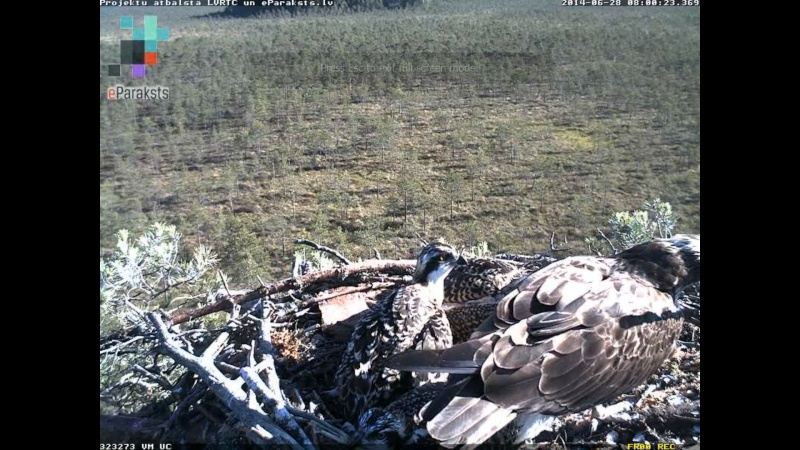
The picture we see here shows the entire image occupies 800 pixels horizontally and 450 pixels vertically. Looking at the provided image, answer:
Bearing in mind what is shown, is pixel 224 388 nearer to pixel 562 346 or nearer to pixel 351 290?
pixel 351 290

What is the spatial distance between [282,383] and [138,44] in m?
2.33

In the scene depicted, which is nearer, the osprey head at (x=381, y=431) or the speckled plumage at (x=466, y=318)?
the osprey head at (x=381, y=431)

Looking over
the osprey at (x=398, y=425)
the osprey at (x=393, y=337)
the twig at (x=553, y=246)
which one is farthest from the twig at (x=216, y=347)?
the twig at (x=553, y=246)

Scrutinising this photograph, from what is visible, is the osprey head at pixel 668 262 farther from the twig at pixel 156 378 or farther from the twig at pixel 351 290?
the twig at pixel 156 378

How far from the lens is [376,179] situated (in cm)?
504

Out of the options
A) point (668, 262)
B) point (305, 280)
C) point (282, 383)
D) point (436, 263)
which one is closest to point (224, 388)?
point (282, 383)

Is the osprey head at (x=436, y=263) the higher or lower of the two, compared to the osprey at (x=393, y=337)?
higher

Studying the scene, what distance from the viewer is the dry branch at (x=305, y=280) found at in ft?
15.6

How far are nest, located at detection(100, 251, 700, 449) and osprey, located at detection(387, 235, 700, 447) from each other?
1.02 ft

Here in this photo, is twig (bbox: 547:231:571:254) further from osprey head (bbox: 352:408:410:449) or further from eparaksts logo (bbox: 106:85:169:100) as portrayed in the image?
eparaksts logo (bbox: 106:85:169:100)

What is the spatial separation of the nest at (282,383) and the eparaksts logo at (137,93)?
4.46 feet

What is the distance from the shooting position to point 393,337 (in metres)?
4.00

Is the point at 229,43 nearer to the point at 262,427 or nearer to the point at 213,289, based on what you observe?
the point at 213,289

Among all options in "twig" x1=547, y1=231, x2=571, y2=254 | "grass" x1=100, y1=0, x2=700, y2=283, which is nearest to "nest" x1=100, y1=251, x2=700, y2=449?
"grass" x1=100, y1=0, x2=700, y2=283
